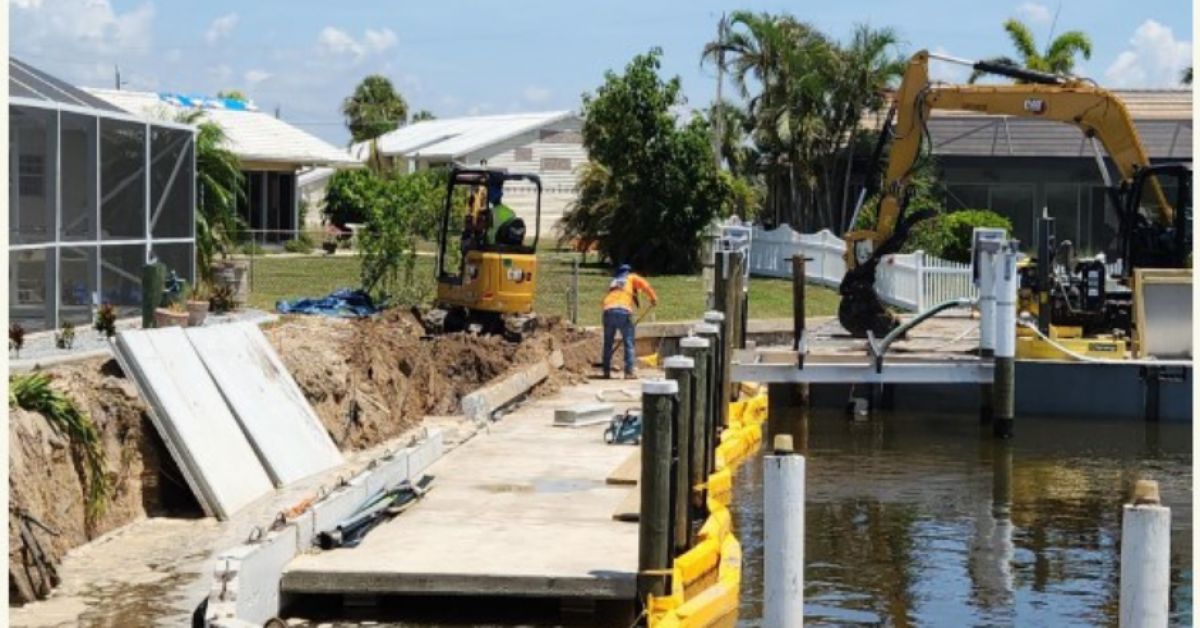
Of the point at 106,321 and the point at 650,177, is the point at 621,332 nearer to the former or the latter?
the point at 106,321

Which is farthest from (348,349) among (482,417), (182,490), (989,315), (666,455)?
(666,455)

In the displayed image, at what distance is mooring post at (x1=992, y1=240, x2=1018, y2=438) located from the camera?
2673 centimetres

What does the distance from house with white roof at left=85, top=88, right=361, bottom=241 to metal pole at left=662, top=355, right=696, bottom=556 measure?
1495 inches

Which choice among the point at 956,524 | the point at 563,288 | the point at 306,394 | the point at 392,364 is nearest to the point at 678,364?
the point at 956,524

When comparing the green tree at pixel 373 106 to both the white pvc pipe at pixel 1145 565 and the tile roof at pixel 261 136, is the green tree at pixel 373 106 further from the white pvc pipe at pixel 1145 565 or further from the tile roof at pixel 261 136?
the white pvc pipe at pixel 1145 565

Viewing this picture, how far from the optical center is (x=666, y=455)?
14.1 m

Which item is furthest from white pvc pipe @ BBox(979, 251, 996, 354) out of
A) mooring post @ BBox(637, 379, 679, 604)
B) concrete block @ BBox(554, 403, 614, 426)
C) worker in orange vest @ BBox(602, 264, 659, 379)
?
mooring post @ BBox(637, 379, 679, 604)

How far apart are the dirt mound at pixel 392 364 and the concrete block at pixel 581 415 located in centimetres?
178

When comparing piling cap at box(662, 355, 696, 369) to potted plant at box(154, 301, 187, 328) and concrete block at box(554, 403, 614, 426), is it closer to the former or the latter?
potted plant at box(154, 301, 187, 328)

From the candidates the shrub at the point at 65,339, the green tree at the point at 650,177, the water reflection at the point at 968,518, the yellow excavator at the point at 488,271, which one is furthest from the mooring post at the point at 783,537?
the green tree at the point at 650,177

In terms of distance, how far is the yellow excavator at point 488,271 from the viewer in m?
28.6

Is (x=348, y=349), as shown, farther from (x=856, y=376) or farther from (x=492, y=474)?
(x=856, y=376)

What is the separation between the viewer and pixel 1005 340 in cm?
2688

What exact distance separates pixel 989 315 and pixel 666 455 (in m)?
14.1
